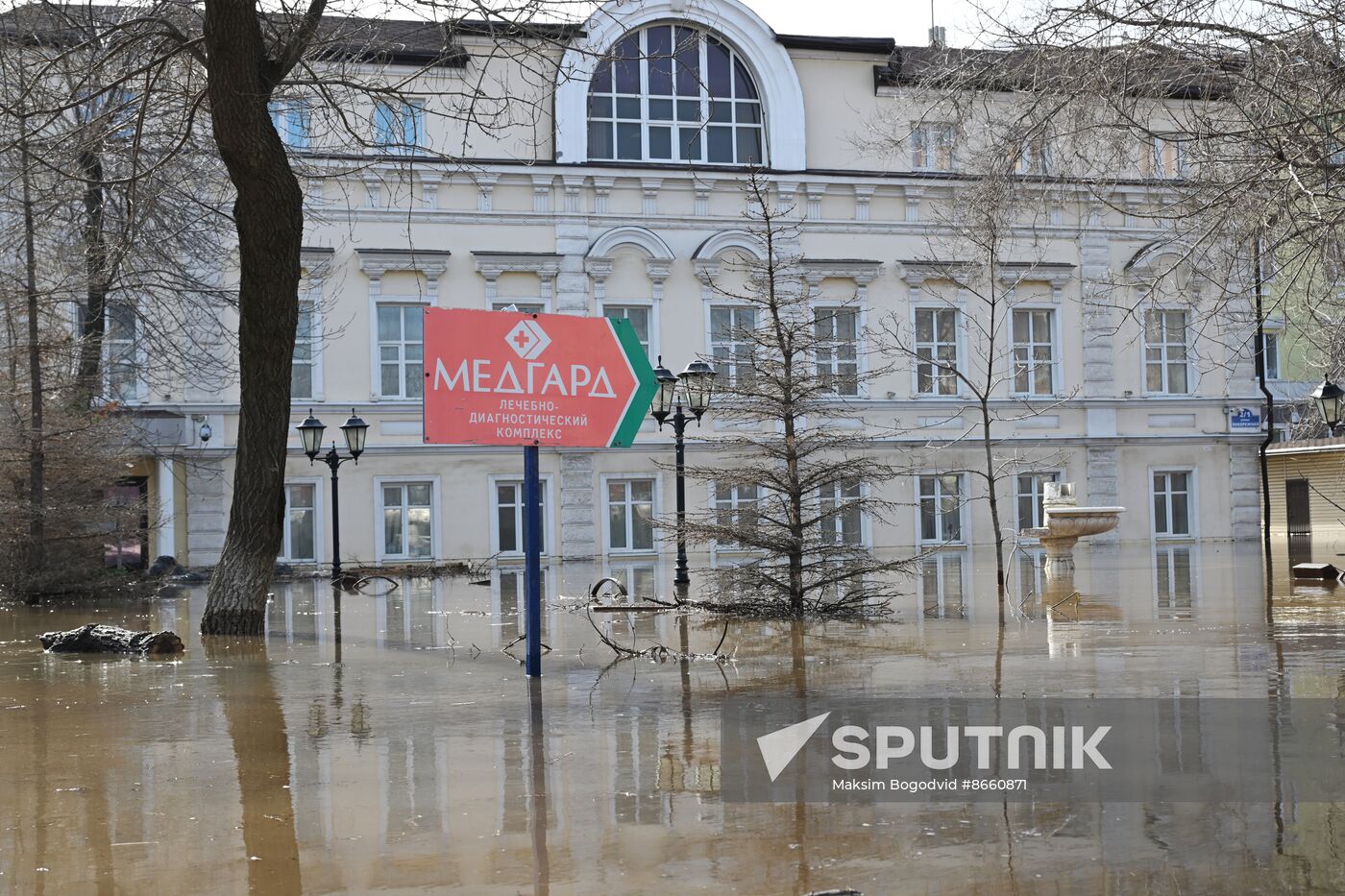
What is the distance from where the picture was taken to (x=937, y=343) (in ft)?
117

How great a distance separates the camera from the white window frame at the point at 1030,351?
35750 millimetres

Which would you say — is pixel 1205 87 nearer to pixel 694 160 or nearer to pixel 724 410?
pixel 724 410

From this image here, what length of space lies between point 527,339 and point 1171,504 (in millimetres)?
29628

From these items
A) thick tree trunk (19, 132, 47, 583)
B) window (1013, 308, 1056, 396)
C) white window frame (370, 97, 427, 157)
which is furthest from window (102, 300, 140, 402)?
window (1013, 308, 1056, 396)

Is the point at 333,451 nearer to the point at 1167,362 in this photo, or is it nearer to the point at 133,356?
the point at 133,356

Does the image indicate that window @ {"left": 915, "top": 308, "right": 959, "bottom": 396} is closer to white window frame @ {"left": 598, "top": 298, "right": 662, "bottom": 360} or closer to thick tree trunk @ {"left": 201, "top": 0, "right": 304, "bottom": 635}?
white window frame @ {"left": 598, "top": 298, "right": 662, "bottom": 360}

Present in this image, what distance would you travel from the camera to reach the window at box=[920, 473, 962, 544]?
117 ft

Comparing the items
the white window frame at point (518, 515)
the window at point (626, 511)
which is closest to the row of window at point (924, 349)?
the white window frame at point (518, 515)

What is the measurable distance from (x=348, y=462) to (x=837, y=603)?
19.5m

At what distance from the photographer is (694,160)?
114 feet

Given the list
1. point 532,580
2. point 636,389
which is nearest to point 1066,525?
point 636,389

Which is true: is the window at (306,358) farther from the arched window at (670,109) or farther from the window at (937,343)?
the window at (937,343)

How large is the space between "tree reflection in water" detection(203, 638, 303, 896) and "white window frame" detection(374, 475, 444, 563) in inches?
789

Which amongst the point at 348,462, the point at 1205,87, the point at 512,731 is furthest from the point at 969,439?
the point at 512,731
